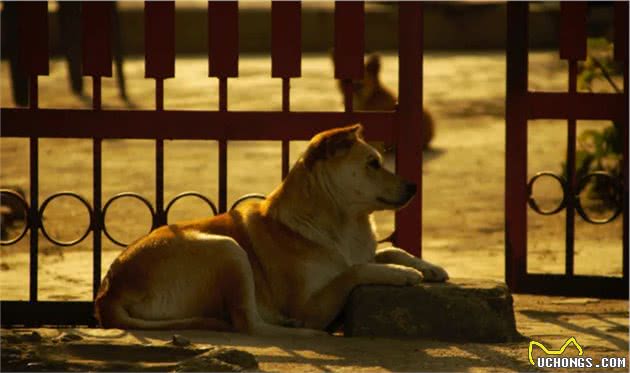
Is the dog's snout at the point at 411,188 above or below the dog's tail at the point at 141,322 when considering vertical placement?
above

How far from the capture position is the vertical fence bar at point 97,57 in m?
8.70

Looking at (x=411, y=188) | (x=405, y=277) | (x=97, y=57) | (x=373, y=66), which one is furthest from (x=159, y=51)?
(x=373, y=66)

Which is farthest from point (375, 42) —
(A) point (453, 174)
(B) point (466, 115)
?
(A) point (453, 174)

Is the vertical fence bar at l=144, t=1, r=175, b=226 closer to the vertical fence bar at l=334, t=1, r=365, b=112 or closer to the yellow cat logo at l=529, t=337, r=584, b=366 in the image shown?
the vertical fence bar at l=334, t=1, r=365, b=112

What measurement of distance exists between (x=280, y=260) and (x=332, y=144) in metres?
0.58

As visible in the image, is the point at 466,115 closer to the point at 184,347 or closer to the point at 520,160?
the point at 520,160

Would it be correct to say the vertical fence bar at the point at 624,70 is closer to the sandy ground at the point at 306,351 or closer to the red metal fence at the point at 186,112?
the sandy ground at the point at 306,351

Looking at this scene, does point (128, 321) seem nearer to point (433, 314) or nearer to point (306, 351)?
point (306, 351)

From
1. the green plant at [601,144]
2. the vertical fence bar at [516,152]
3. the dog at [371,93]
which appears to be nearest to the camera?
the vertical fence bar at [516,152]

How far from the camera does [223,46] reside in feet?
28.9

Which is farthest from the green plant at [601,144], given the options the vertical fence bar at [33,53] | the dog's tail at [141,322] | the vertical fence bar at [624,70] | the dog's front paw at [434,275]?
the dog's tail at [141,322]

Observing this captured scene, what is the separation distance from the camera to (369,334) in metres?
7.96

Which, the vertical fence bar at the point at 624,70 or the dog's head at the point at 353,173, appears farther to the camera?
the vertical fence bar at the point at 624,70

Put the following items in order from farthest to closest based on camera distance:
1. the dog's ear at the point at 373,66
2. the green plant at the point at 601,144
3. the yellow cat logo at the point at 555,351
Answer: the dog's ear at the point at 373,66
the green plant at the point at 601,144
the yellow cat logo at the point at 555,351
